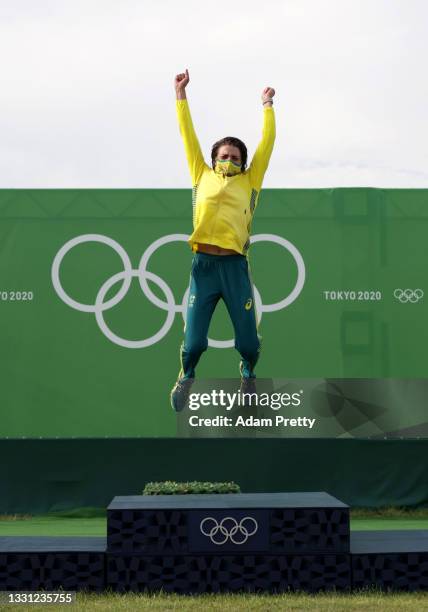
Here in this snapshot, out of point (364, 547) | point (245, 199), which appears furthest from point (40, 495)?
point (364, 547)

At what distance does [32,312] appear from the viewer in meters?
10.0

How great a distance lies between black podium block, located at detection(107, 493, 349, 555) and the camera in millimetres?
5777

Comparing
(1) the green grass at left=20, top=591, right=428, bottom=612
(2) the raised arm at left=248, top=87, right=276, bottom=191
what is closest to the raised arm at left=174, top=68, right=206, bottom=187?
(2) the raised arm at left=248, top=87, right=276, bottom=191

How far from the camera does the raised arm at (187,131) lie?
295 inches

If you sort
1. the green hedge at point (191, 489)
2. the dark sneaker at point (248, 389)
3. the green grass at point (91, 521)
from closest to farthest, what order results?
the green hedge at point (191, 489) → the dark sneaker at point (248, 389) → the green grass at point (91, 521)

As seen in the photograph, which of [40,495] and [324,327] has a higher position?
[324,327]

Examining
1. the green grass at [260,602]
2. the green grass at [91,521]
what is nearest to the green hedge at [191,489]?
the green grass at [91,521]

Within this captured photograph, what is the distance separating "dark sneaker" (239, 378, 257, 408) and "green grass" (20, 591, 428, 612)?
331 centimetres

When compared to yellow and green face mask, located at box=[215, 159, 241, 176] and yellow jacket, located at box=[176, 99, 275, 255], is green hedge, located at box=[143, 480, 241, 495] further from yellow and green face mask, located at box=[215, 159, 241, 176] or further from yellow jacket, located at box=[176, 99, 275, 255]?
yellow and green face mask, located at box=[215, 159, 241, 176]

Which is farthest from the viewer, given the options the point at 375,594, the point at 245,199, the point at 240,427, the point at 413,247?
the point at 413,247

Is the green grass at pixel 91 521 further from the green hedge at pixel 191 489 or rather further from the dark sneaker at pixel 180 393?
the dark sneaker at pixel 180 393

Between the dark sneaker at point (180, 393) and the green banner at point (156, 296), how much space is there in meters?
0.55

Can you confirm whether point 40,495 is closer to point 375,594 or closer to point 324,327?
point 324,327

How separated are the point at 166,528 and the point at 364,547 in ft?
3.90
